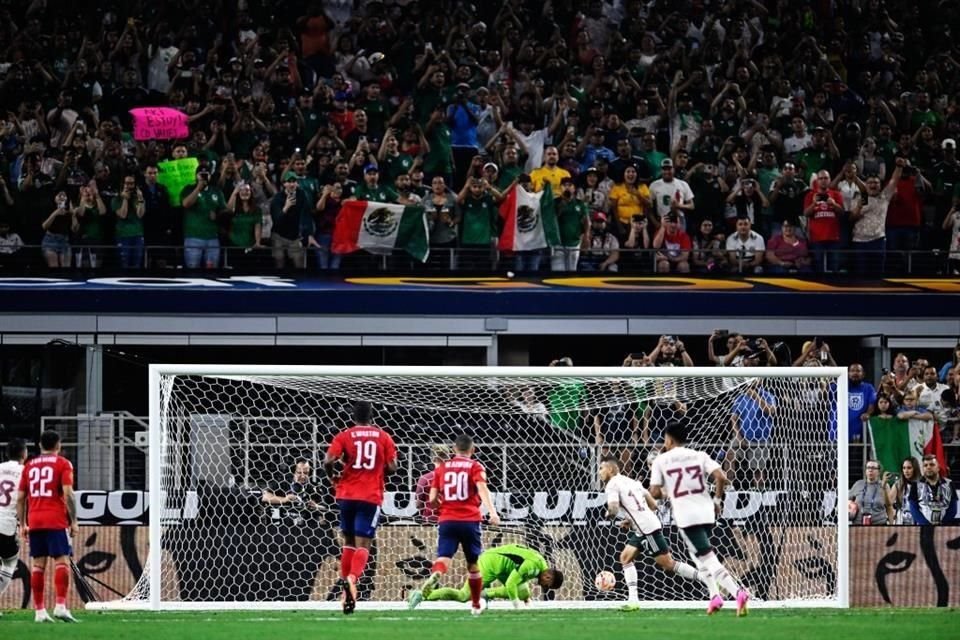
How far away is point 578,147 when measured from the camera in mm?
21328

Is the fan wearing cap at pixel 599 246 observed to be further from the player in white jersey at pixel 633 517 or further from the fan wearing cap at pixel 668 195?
the player in white jersey at pixel 633 517

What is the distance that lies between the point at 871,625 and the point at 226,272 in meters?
9.47

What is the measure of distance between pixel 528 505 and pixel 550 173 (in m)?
5.26

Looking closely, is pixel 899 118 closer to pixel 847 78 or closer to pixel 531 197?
pixel 847 78

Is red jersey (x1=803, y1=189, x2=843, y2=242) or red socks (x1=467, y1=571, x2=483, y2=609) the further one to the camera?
red jersey (x1=803, y1=189, x2=843, y2=242)

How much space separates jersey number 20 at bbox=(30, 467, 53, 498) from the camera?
13.4 meters

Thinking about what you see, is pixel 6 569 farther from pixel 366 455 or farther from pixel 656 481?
pixel 656 481

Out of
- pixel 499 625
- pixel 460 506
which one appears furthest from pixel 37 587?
pixel 499 625

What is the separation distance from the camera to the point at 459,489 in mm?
13523

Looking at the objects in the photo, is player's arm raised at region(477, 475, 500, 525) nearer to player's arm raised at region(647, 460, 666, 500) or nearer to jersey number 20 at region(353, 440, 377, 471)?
jersey number 20 at region(353, 440, 377, 471)

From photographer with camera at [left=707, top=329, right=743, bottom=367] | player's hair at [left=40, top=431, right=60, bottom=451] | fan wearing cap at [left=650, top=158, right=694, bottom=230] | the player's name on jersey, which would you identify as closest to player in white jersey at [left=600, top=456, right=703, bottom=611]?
the player's name on jersey

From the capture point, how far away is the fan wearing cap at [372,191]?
19.8 metres

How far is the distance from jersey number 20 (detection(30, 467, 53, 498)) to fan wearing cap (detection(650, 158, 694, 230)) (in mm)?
9388

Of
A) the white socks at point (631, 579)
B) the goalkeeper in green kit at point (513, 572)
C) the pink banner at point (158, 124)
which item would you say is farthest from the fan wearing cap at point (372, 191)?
the white socks at point (631, 579)
